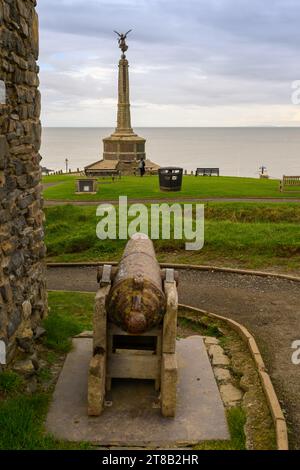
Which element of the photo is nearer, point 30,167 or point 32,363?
point 32,363

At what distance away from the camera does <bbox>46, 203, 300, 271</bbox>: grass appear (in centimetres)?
1411

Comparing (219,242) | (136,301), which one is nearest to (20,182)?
(136,301)

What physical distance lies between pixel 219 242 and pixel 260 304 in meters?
4.26

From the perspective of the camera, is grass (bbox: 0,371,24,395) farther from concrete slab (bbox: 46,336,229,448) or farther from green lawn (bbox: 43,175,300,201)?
green lawn (bbox: 43,175,300,201)

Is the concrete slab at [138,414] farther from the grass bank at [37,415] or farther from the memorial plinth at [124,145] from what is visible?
the memorial plinth at [124,145]

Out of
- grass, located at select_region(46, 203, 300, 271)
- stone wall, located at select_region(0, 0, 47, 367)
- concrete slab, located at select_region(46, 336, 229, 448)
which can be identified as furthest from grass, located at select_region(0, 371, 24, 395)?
grass, located at select_region(46, 203, 300, 271)

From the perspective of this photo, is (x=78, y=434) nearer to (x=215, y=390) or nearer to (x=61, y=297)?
(x=215, y=390)

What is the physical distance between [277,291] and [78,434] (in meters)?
6.84

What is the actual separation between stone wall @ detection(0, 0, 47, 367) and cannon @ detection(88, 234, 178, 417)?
1.26 meters

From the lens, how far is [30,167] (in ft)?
26.0

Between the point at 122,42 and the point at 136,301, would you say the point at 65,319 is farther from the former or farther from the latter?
the point at 122,42

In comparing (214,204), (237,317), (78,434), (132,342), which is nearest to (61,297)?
(237,317)

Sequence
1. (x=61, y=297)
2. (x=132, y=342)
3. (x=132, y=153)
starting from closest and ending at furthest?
(x=132, y=342), (x=61, y=297), (x=132, y=153)
